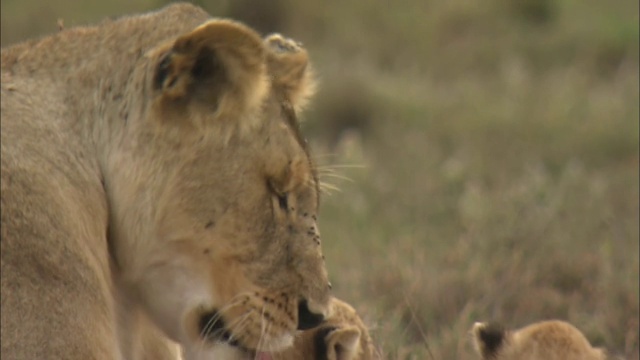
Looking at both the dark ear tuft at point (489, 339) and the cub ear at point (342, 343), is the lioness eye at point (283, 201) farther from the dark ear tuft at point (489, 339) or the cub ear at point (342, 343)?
the dark ear tuft at point (489, 339)

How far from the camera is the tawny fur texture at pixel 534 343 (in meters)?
4.46

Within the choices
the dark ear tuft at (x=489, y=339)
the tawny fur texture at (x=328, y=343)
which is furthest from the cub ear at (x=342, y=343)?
the dark ear tuft at (x=489, y=339)

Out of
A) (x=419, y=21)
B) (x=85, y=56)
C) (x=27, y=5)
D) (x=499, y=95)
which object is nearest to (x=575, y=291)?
(x=85, y=56)

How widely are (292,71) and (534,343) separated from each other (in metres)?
1.17

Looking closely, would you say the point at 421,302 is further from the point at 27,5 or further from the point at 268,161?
the point at 27,5

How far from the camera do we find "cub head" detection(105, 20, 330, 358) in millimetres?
3428

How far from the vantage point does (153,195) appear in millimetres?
3467

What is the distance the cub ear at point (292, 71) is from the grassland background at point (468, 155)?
0.20 meters

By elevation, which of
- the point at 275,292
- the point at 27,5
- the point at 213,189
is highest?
the point at 213,189

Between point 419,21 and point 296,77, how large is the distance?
30.0 ft

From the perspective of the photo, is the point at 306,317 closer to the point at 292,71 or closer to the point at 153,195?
the point at 153,195

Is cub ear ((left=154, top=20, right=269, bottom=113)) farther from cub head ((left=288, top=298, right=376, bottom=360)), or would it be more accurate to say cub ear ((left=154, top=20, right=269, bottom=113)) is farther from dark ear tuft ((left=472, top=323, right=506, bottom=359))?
dark ear tuft ((left=472, top=323, right=506, bottom=359))

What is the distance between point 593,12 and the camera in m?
13.2

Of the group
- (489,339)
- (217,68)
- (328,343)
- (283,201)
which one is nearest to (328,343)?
(328,343)
